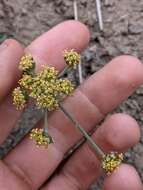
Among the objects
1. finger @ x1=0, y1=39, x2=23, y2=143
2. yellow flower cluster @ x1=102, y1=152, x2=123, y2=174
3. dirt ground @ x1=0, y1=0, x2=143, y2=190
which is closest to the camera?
yellow flower cluster @ x1=102, y1=152, x2=123, y2=174

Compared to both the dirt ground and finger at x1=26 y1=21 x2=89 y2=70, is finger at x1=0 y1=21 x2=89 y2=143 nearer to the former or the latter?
finger at x1=26 y1=21 x2=89 y2=70

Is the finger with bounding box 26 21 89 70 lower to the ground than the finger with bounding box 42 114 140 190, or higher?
higher

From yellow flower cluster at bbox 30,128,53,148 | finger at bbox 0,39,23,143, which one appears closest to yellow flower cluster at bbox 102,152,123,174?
yellow flower cluster at bbox 30,128,53,148

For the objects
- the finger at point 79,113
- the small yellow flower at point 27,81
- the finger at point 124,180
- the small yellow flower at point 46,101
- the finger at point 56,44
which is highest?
the small yellow flower at point 27,81

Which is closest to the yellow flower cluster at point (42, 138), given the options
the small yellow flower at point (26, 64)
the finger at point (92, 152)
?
the small yellow flower at point (26, 64)

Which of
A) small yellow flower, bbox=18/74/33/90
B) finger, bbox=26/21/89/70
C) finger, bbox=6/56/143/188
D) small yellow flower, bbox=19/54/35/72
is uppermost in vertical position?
small yellow flower, bbox=19/54/35/72

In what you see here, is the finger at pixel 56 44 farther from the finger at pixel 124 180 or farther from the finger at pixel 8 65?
the finger at pixel 124 180

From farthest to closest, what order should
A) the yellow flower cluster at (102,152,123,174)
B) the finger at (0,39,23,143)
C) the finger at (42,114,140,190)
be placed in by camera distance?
the finger at (42,114,140,190), the finger at (0,39,23,143), the yellow flower cluster at (102,152,123,174)

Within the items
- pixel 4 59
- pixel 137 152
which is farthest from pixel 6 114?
pixel 137 152
